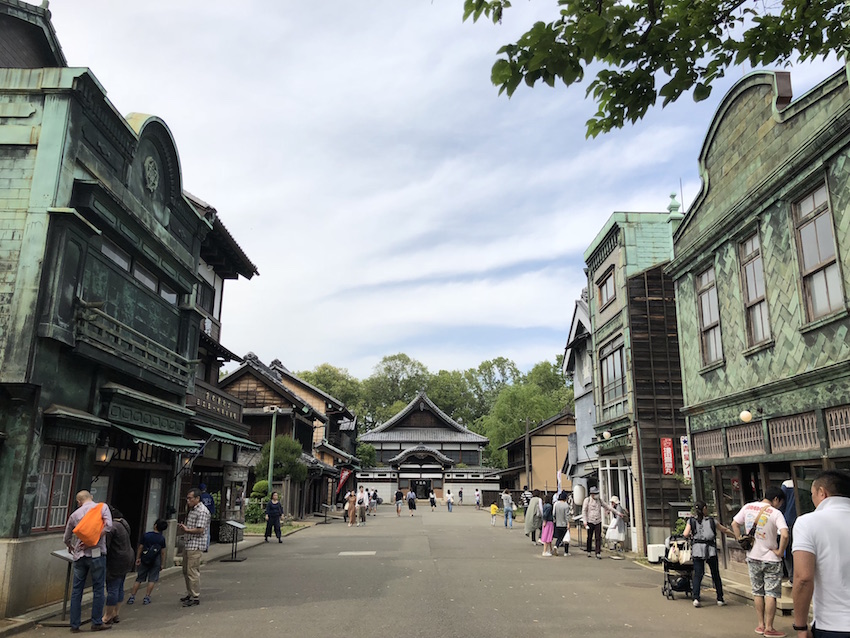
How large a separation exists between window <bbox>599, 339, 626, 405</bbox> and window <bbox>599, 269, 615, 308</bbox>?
1.63 m

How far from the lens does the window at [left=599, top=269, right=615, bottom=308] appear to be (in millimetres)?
22641

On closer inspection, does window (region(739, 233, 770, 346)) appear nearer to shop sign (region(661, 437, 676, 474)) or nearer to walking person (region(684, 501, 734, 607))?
walking person (region(684, 501, 734, 607))

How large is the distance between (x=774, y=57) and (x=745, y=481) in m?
9.69

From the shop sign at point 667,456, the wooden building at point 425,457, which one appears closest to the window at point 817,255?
the shop sign at point 667,456

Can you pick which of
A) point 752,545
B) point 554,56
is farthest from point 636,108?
point 752,545

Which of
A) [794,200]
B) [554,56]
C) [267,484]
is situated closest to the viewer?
[554,56]

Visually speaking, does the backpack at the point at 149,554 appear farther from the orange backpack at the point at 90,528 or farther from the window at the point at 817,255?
the window at the point at 817,255

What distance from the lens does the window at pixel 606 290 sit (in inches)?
891

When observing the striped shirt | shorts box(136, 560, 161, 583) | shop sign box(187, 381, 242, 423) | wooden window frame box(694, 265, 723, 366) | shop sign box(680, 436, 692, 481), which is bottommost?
shorts box(136, 560, 161, 583)

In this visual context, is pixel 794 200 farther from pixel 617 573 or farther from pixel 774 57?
pixel 617 573

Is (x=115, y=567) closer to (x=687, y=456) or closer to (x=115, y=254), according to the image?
(x=115, y=254)

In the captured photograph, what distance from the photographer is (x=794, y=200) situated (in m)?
11.6

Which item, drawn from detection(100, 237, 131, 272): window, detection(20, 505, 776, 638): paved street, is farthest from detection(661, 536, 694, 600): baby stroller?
detection(100, 237, 131, 272): window

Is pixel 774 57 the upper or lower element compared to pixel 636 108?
upper
